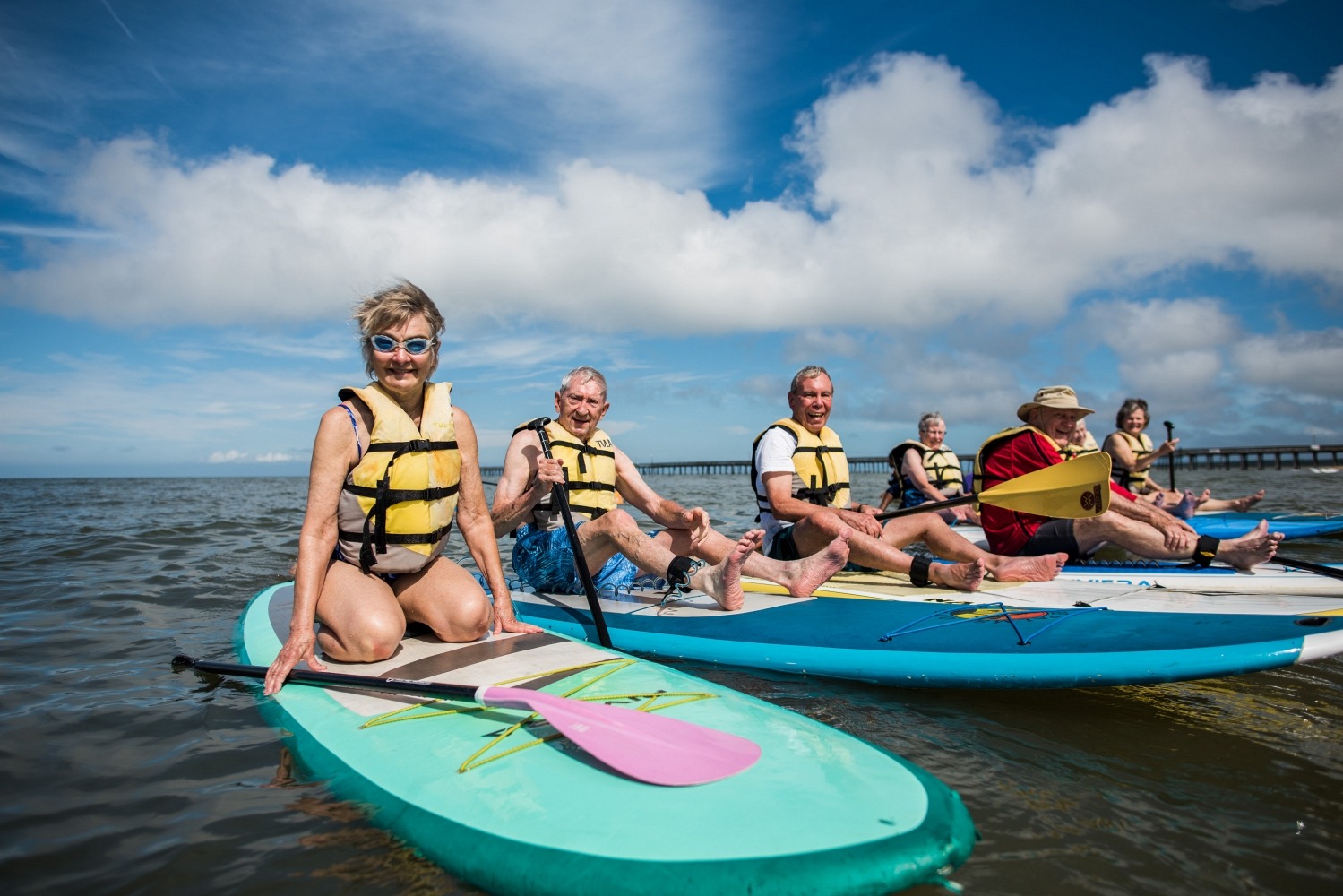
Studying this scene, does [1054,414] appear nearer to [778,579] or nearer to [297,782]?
[778,579]

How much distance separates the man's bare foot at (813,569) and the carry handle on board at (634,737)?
2.04 metres

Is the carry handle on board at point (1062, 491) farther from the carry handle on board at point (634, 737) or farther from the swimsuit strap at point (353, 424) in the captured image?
the swimsuit strap at point (353, 424)

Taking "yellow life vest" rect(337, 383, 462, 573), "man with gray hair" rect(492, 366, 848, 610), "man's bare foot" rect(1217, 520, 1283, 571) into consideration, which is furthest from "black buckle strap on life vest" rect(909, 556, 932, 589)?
"yellow life vest" rect(337, 383, 462, 573)

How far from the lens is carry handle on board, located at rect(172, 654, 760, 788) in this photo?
6.76ft

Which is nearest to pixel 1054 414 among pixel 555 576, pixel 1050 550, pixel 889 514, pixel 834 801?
pixel 1050 550

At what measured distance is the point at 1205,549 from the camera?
4668 millimetres

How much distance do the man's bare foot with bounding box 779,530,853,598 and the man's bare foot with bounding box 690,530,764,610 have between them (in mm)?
295

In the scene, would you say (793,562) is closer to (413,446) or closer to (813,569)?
(813,569)

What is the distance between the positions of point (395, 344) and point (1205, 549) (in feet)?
15.6

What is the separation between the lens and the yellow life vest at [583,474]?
183 inches

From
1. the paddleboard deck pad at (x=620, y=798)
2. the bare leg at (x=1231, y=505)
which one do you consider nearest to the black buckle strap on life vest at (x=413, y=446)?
the paddleboard deck pad at (x=620, y=798)

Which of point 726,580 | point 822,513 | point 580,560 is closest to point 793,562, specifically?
point 822,513

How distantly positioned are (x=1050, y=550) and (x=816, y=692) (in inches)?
97.5

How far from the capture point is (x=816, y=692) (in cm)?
355
